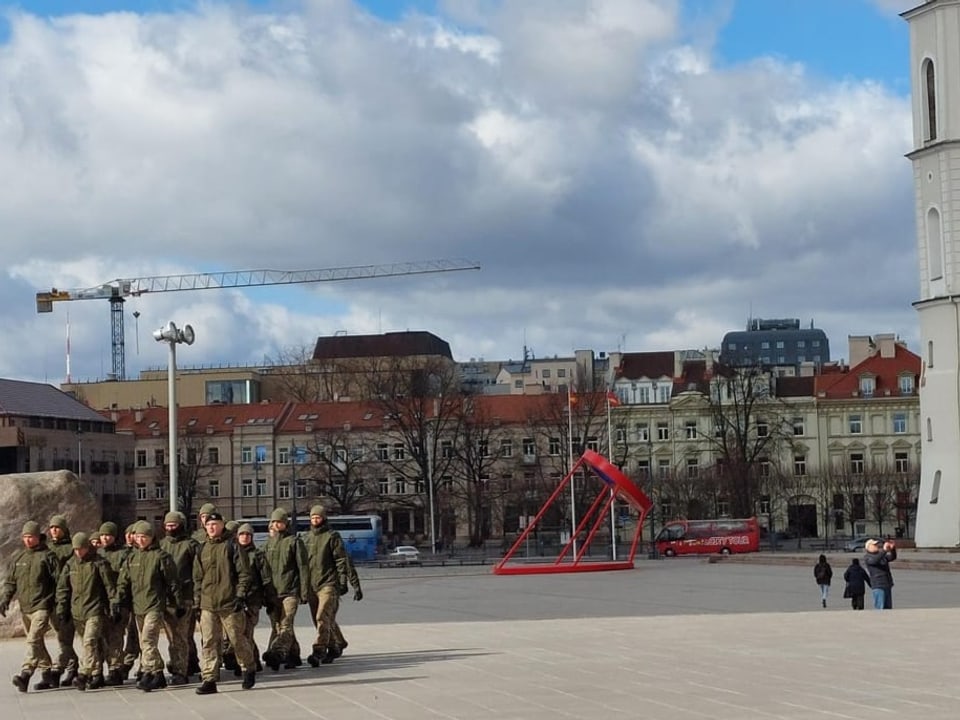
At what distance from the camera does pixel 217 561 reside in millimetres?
17172

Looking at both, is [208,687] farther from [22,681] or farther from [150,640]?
[22,681]

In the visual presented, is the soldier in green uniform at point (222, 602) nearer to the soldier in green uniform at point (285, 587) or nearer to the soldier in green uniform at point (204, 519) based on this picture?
the soldier in green uniform at point (204, 519)

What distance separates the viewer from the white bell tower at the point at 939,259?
68.2 meters

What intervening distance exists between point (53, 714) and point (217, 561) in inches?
90.4

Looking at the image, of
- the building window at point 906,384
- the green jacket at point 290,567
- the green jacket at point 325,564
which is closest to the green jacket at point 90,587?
the green jacket at point 290,567

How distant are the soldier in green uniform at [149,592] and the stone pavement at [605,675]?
0.29m

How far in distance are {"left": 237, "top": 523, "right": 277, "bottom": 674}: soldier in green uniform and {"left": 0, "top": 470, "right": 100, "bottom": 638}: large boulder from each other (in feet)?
26.9

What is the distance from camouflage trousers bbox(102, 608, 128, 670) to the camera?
18.4 metres

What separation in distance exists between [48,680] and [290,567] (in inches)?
115

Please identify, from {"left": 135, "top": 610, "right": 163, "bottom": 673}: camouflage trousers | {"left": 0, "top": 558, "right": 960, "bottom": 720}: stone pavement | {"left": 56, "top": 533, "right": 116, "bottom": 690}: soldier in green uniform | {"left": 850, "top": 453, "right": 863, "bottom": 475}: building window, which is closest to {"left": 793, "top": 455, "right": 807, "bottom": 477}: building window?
{"left": 850, "top": 453, "right": 863, "bottom": 475}: building window

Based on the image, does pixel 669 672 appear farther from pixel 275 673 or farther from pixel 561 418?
pixel 561 418

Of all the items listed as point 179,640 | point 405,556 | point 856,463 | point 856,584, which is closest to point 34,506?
point 179,640

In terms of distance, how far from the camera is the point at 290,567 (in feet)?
62.9

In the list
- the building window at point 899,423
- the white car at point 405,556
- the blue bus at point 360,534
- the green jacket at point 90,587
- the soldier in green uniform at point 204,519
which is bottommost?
the white car at point 405,556
